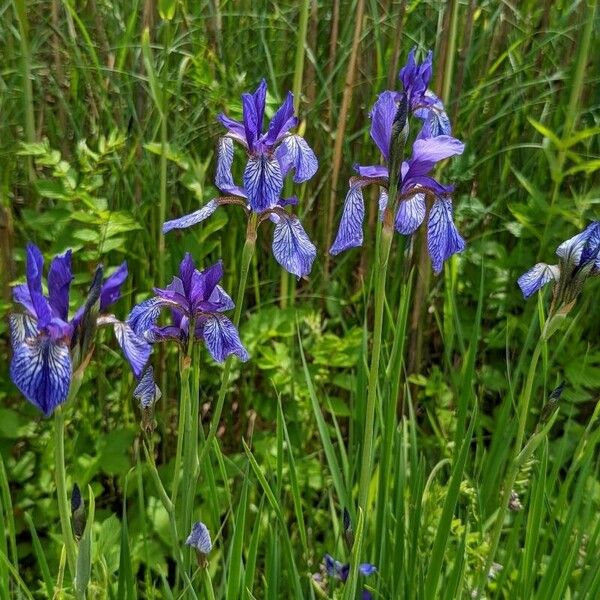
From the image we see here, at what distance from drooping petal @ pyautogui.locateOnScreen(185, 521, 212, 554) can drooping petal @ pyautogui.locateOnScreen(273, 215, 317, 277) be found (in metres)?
0.39

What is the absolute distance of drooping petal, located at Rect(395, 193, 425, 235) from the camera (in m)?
1.09

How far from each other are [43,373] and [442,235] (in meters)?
0.58

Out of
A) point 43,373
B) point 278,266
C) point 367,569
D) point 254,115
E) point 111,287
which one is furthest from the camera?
point 278,266

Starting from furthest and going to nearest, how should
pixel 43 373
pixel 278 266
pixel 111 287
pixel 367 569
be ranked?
pixel 278 266 < pixel 367 569 < pixel 111 287 < pixel 43 373

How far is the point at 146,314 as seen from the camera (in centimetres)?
108

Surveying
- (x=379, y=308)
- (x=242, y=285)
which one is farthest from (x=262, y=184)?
(x=379, y=308)

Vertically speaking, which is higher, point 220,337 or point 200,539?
point 220,337

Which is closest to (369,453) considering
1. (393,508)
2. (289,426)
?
(393,508)

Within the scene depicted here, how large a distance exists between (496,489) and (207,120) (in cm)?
118

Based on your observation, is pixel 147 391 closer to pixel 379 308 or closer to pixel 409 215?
pixel 379 308

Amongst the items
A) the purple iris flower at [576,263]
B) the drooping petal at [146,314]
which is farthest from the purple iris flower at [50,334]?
the purple iris flower at [576,263]

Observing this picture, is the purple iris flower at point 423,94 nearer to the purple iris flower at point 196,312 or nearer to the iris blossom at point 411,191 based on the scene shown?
the iris blossom at point 411,191

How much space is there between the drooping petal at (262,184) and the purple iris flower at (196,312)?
11cm

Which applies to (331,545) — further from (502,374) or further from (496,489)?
Result: (502,374)
